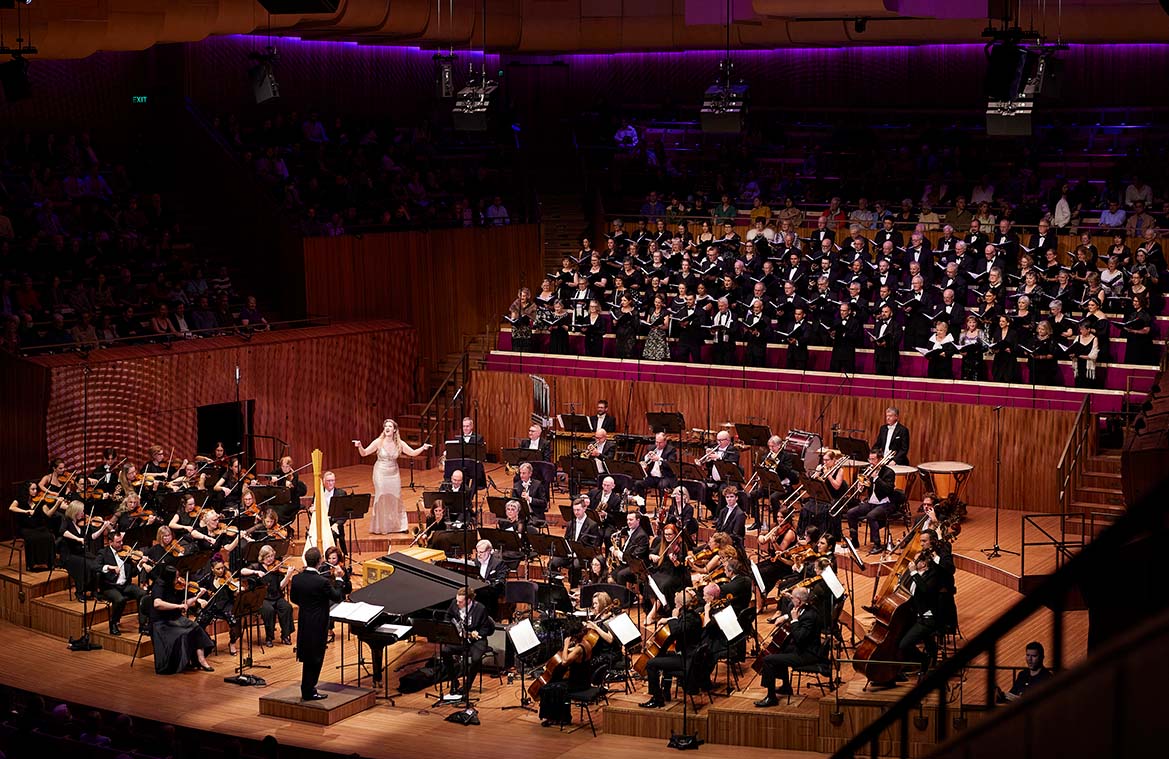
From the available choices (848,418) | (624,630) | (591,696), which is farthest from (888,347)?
(591,696)

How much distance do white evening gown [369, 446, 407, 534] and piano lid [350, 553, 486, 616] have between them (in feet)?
9.88

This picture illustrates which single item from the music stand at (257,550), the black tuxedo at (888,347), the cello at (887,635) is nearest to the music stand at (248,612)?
the music stand at (257,550)

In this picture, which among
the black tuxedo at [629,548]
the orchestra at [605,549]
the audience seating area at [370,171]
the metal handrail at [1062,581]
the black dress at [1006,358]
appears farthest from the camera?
the audience seating area at [370,171]

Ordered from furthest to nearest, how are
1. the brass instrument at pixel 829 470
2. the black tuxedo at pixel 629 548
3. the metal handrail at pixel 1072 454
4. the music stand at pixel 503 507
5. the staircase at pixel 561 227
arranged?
1. the staircase at pixel 561 227
2. the metal handrail at pixel 1072 454
3. the brass instrument at pixel 829 470
4. the music stand at pixel 503 507
5. the black tuxedo at pixel 629 548

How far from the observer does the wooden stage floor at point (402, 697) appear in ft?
34.7

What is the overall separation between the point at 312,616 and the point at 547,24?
573 inches

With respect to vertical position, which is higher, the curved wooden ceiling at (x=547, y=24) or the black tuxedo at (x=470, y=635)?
the curved wooden ceiling at (x=547, y=24)

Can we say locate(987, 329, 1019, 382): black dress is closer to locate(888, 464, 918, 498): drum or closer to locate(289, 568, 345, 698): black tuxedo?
locate(888, 464, 918, 498): drum

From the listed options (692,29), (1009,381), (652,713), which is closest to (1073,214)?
(1009,381)

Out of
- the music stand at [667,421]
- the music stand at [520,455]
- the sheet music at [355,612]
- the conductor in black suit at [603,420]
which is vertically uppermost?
the music stand at [667,421]

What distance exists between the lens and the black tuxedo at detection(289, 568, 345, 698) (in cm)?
1102

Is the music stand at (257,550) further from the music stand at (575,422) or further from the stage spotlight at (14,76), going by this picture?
the stage spotlight at (14,76)

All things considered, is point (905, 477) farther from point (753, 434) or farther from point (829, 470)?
point (753, 434)

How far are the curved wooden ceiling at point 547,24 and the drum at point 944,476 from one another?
5973mm
